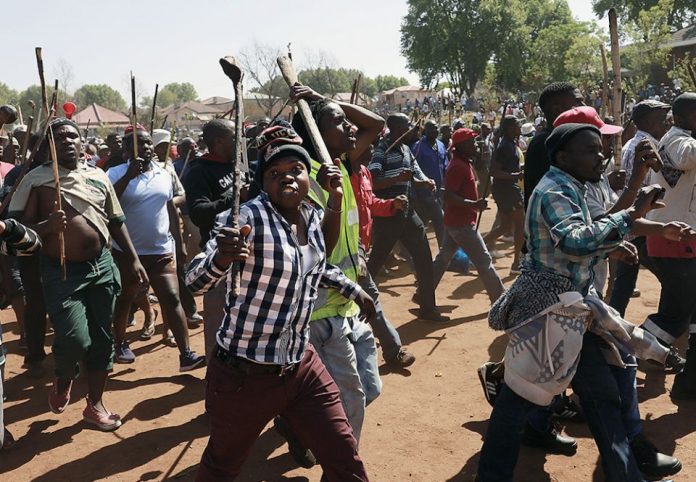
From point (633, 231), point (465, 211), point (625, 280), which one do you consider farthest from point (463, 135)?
point (633, 231)

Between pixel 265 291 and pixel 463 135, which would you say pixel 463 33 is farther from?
pixel 265 291

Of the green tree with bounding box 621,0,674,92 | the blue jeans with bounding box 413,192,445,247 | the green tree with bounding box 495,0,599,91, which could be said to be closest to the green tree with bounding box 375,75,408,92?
the green tree with bounding box 495,0,599,91

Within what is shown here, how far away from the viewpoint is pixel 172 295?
5.67 metres

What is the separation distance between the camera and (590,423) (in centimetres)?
326

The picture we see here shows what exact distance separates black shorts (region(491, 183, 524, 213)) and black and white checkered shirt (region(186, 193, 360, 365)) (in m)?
6.51

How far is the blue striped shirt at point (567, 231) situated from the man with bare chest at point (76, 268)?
2.89 m

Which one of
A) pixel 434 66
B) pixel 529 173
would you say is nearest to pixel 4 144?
pixel 529 173

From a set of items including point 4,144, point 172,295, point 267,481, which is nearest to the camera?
point 267,481

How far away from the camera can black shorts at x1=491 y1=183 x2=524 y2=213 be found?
348 inches

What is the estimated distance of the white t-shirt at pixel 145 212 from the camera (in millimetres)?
5695

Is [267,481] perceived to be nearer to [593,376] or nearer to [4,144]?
[593,376]

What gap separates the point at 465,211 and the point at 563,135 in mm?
3821

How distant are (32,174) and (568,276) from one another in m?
3.47

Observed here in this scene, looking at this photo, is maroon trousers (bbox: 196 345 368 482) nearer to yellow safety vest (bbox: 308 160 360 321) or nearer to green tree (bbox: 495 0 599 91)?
yellow safety vest (bbox: 308 160 360 321)
